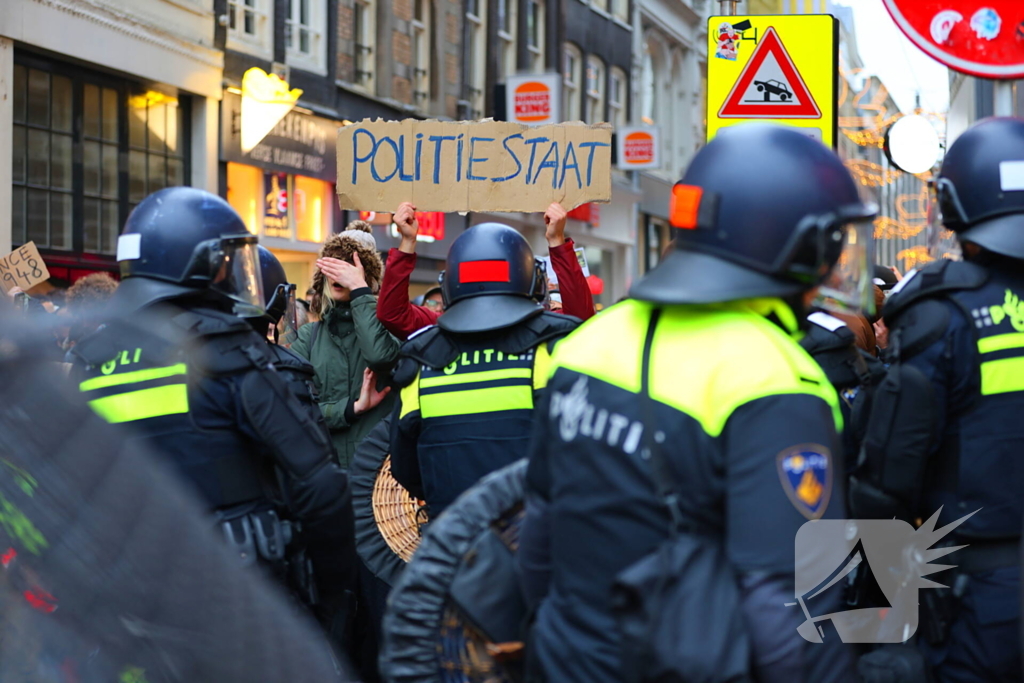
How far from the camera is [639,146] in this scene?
26281 millimetres

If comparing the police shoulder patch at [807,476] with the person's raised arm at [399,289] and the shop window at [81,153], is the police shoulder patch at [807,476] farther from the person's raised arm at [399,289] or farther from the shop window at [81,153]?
the shop window at [81,153]

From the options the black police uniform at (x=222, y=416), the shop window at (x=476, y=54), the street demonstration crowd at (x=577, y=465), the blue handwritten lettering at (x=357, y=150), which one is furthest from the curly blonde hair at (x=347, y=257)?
the shop window at (x=476, y=54)

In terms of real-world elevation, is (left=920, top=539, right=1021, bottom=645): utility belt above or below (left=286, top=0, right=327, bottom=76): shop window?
below

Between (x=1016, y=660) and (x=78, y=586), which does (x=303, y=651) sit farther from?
(x=1016, y=660)

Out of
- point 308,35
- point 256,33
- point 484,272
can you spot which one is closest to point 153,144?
point 256,33

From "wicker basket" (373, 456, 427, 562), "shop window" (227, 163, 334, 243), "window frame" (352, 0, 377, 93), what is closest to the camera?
"wicker basket" (373, 456, 427, 562)

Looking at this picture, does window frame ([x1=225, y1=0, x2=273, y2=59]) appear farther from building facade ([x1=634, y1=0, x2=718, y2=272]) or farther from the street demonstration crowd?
building facade ([x1=634, y1=0, x2=718, y2=272])

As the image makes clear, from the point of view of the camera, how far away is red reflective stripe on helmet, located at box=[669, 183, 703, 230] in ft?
7.33

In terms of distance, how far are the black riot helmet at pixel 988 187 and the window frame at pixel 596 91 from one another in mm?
25935

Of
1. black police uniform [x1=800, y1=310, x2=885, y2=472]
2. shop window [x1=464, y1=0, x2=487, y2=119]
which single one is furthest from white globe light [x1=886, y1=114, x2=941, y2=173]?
shop window [x1=464, y1=0, x2=487, y2=119]

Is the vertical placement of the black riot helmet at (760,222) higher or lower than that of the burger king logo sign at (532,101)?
lower

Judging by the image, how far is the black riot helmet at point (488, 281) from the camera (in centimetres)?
432

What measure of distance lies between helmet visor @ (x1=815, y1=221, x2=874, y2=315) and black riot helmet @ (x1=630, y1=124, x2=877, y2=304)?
2 centimetres

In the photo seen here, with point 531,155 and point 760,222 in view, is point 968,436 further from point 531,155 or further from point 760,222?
point 531,155
